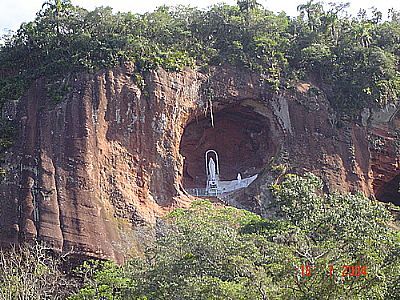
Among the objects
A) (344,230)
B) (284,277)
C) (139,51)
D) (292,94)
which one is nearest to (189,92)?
(139,51)

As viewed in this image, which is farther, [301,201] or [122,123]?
[122,123]

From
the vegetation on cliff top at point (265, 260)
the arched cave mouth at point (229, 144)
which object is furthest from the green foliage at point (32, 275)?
the arched cave mouth at point (229, 144)

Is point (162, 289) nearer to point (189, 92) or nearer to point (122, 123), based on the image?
point (122, 123)

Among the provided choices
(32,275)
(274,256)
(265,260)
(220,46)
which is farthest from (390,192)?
(32,275)

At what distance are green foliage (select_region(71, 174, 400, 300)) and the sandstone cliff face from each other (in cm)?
193

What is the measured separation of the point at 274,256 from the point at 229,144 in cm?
1355

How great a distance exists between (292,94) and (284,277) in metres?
14.3

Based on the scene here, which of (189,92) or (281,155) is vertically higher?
(189,92)

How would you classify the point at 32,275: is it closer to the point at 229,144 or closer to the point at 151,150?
the point at 151,150

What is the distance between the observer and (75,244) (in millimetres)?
20406

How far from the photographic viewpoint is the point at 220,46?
26.5 m

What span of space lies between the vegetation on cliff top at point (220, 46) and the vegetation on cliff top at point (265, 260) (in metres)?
6.14

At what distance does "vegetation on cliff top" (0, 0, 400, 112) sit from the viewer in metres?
24.1
